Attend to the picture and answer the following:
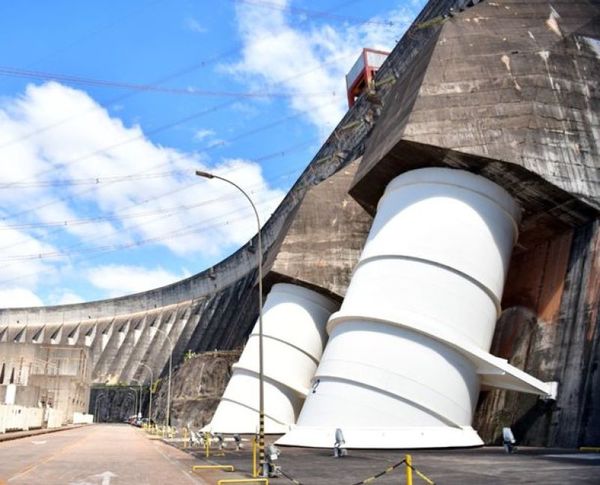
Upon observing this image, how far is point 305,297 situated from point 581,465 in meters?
25.0

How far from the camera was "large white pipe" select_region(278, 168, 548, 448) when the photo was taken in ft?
66.7

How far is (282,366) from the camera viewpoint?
1407 inches

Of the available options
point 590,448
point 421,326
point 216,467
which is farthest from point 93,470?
point 590,448

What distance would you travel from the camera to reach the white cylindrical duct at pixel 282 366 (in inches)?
1396

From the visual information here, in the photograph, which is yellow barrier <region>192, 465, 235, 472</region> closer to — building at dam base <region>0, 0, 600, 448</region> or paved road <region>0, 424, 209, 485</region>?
paved road <region>0, 424, 209, 485</region>

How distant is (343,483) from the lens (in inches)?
459

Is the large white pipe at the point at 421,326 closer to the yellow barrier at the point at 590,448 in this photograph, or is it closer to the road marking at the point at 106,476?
the yellow barrier at the point at 590,448

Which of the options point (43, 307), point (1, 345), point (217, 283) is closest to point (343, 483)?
point (1, 345)

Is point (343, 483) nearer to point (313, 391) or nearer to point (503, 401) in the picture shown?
point (313, 391)

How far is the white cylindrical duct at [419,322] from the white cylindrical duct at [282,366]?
1229 cm

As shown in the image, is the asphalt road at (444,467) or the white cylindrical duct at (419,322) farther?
the white cylindrical duct at (419,322)

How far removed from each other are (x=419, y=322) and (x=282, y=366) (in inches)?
650

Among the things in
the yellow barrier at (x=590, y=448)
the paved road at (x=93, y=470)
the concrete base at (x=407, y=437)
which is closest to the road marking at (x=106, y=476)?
the paved road at (x=93, y=470)

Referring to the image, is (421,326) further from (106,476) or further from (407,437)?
(106,476)
